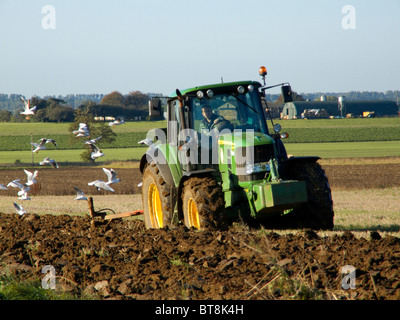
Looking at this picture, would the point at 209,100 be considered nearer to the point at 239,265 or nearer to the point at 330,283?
the point at 239,265

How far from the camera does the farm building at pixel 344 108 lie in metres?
80.0

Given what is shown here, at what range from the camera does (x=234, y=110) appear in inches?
358

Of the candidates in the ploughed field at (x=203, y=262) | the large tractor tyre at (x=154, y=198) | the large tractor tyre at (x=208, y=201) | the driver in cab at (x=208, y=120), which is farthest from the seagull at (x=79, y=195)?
the large tractor tyre at (x=208, y=201)

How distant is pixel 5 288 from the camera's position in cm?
607

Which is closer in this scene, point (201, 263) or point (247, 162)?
point (201, 263)

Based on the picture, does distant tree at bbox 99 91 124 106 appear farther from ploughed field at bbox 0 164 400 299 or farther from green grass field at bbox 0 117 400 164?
ploughed field at bbox 0 164 400 299

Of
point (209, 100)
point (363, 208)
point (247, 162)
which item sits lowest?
point (363, 208)

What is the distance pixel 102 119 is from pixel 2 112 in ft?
113

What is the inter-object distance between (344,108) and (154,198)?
7796 cm

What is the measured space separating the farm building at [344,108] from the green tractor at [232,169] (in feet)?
231

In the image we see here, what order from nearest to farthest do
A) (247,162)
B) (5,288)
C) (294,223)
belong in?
(5,288), (247,162), (294,223)

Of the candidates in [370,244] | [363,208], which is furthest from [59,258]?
[363,208]

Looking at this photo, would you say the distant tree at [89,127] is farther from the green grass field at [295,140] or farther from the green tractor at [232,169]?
the green tractor at [232,169]
